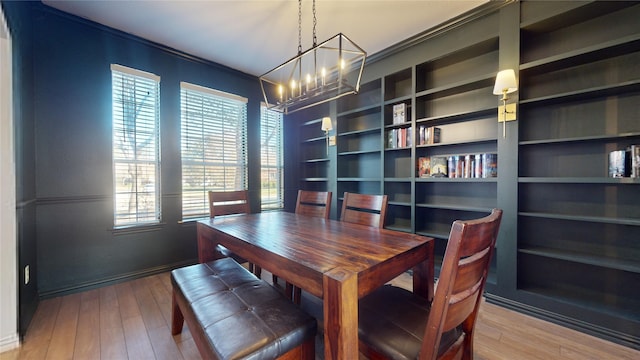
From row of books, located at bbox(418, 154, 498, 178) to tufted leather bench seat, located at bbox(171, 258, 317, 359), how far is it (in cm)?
214

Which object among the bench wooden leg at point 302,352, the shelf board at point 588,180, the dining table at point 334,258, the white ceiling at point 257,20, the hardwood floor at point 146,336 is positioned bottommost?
the hardwood floor at point 146,336

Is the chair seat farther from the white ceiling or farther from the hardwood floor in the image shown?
the white ceiling

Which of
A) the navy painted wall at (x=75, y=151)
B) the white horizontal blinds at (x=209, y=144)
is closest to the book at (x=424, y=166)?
the white horizontal blinds at (x=209, y=144)

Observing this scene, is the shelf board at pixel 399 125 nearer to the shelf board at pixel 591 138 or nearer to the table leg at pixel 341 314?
the shelf board at pixel 591 138

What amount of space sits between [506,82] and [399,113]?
1.15 meters

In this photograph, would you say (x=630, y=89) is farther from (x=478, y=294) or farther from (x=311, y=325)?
(x=311, y=325)

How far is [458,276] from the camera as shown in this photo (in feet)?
2.68

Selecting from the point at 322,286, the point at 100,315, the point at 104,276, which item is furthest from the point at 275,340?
the point at 104,276

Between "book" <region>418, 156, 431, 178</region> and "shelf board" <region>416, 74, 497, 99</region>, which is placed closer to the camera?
"shelf board" <region>416, 74, 497, 99</region>

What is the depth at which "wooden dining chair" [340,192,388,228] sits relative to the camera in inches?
71.5

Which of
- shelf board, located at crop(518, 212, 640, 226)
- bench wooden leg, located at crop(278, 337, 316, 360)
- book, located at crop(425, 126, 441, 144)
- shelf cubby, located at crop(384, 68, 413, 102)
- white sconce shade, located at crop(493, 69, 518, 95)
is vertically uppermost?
shelf cubby, located at crop(384, 68, 413, 102)

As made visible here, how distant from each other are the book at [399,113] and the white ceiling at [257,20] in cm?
73

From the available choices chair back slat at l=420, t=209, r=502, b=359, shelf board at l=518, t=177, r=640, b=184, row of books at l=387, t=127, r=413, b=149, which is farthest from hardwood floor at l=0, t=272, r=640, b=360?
row of books at l=387, t=127, r=413, b=149

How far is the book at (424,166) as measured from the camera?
2.77 meters
